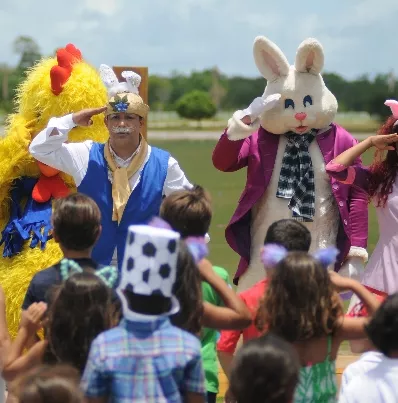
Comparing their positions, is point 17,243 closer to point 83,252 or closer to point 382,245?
point 83,252

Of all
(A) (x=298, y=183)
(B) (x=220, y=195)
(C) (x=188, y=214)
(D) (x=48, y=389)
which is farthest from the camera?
(B) (x=220, y=195)

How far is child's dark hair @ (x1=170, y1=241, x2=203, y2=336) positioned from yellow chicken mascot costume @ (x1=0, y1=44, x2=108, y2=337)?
1.65 m

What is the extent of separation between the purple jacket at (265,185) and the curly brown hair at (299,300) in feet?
5.36

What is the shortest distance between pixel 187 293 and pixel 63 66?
2.18 meters

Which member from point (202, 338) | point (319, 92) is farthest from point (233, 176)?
point (202, 338)

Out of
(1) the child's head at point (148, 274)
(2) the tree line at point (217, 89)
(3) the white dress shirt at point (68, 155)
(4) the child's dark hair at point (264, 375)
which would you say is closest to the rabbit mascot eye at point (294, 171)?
(3) the white dress shirt at point (68, 155)

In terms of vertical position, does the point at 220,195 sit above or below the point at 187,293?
below

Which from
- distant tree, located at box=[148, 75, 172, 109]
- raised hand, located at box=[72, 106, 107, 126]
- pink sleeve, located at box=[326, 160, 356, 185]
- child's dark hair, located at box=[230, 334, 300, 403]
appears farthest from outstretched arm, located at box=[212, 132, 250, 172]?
distant tree, located at box=[148, 75, 172, 109]

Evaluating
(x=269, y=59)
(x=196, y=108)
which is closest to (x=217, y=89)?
(x=196, y=108)

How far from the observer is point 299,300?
9.74ft

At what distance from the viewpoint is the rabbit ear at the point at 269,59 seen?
187 inches

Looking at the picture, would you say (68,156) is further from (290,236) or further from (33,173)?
(290,236)

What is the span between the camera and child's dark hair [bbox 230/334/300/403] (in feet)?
8.13

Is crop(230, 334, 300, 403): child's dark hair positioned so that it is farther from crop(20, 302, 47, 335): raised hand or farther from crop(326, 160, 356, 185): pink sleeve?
crop(326, 160, 356, 185): pink sleeve
